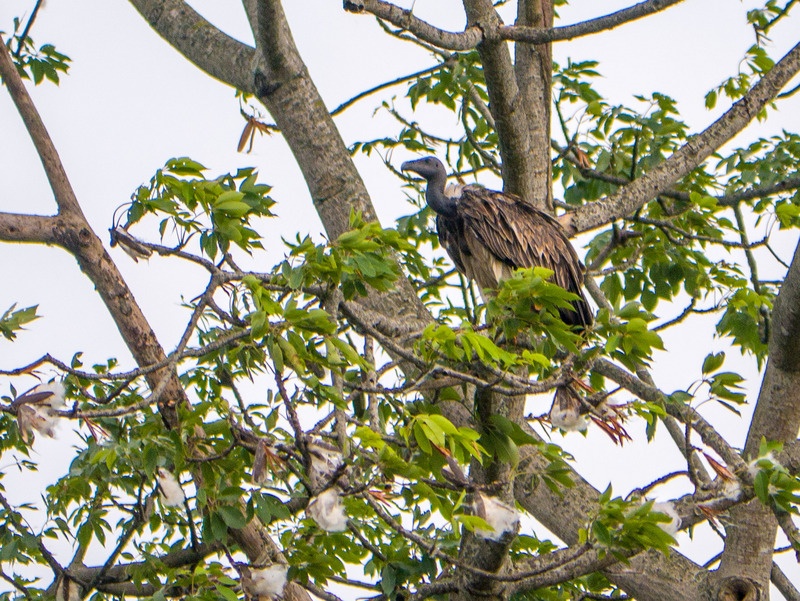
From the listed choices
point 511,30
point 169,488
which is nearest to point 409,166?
point 511,30

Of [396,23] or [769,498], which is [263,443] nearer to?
[769,498]

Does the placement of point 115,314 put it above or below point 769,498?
above

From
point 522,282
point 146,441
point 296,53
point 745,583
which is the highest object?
point 296,53

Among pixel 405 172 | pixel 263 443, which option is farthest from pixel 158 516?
pixel 405 172

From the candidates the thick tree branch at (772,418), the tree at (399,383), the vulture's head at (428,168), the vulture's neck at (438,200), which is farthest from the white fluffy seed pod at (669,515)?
the vulture's head at (428,168)

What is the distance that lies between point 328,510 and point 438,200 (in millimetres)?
2930

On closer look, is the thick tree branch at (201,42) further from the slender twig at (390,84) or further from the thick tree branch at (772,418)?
the thick tree branch at (772,418)

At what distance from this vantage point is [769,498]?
226 centimetres

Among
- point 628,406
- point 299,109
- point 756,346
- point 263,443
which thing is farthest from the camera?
point 756,346

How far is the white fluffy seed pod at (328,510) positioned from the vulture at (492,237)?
2.58 metres

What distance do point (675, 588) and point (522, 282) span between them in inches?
66.2

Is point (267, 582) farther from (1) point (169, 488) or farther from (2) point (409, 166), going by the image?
(2) point (409, 166)

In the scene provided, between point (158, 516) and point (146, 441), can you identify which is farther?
point (158, 516)

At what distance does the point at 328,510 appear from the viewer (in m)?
1.97
